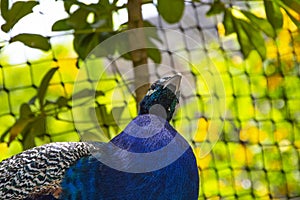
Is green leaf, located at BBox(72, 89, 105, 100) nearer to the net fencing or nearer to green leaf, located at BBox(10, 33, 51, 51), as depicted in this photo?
the net fencing

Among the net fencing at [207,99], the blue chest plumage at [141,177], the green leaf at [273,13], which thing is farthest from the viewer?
the net fencing at [207,99]

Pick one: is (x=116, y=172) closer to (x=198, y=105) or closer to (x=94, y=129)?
(x=94, y=129)

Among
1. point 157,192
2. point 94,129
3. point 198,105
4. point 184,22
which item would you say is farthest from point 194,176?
point 184,22

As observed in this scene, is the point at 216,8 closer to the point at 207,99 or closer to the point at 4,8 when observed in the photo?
the point at 207,99

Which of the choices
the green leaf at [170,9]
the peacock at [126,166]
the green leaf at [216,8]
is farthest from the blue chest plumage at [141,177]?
the green leaf at [216,8]

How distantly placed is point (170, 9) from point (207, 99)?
1.63ft

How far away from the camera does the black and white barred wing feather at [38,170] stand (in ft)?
5.00

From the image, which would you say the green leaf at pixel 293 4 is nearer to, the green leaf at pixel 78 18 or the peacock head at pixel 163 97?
the peacock head at pixel 163 97

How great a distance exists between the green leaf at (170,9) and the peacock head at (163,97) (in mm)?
244

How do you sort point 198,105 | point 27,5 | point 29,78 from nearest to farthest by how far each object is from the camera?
point 27,5, point 198,105, point 29,78

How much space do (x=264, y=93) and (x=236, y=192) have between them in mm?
319

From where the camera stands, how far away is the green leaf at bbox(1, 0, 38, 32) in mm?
1689

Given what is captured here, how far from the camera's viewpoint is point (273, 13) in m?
1.82

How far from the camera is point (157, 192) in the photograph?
150cm
